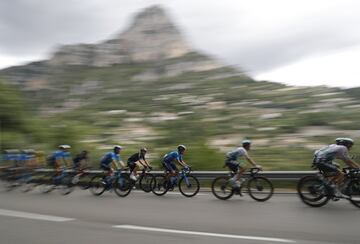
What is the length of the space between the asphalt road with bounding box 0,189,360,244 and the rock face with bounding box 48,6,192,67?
125797 mm

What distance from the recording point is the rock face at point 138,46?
144 m

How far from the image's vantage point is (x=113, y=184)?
51.2 ft

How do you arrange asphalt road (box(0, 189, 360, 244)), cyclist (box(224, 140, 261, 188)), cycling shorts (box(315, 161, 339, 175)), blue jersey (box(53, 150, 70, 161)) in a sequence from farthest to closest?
blue jersey (box(53, 150, 70, 161)) → cyclist (box(224, 140, 261, 188)) → cycling shorts (box(315, 161, 339, 175)) → asphalt road (box(0, 189, 360, 244))

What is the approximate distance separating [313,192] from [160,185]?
5354 millimetres

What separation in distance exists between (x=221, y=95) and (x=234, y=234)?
82112 millimetres

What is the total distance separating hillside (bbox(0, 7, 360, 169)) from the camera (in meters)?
38.3

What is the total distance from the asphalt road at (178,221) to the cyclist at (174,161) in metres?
1.09

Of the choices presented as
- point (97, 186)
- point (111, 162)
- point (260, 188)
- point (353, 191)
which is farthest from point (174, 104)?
point (353, 191)

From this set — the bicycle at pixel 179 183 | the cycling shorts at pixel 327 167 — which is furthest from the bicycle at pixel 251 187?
the cycling shorts at pixel 327 167

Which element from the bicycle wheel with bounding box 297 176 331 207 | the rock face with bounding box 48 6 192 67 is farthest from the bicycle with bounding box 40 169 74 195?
the rock face with bounding box 48 6 192 67

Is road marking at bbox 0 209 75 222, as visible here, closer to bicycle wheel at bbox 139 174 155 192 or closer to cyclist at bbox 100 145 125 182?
cyclist at bbox 100 145 125 182

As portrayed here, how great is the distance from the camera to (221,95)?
295ft

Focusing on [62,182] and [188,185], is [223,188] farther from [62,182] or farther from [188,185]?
[62,182]

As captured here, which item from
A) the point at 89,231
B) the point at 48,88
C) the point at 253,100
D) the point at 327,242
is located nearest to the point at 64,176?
the point at 89,231
